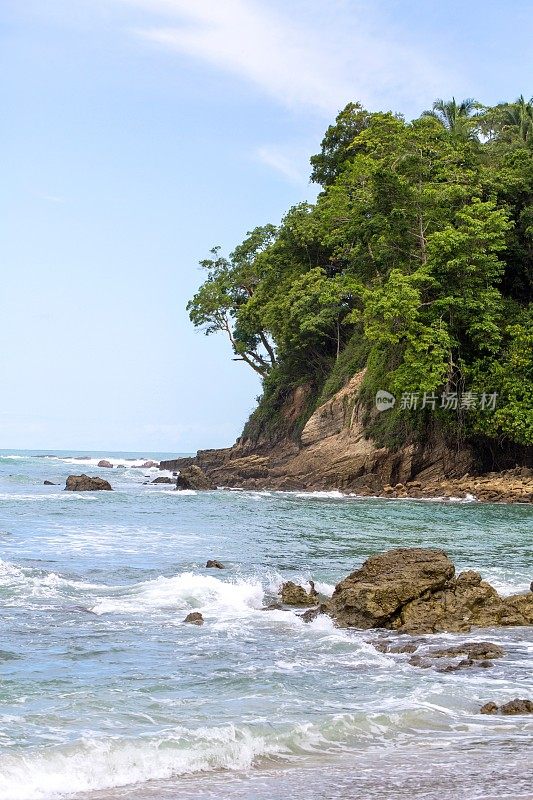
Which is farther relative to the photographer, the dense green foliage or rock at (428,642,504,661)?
the dense green foliage

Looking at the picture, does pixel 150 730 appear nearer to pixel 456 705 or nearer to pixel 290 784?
pixel 290 784

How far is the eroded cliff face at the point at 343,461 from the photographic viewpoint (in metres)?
40.7

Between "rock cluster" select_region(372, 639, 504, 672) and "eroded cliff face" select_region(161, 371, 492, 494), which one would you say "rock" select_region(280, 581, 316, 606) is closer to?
"rock cluster" select_region(372, 639, 504, 672)

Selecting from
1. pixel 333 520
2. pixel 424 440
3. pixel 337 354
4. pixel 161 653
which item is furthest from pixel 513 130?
pixel 161 653

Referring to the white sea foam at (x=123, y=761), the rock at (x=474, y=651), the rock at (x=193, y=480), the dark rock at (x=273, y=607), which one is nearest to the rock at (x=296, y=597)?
the dark rock at (x=273, y=607)

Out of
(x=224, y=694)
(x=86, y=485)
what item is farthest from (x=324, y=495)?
(x=224, y=694)

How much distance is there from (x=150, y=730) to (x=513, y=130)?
5095 centimetres

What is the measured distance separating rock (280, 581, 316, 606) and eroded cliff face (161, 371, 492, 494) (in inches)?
995

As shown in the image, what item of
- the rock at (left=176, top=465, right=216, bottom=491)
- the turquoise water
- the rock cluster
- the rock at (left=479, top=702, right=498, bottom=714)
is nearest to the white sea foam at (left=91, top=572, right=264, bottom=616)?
the turquoise water

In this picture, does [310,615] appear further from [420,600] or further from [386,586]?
[420,600]

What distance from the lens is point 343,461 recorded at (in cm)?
4269

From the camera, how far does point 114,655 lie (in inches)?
409

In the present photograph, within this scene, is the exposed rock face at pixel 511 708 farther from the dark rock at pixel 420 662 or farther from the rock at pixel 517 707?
the dark rock at pixel 420 662

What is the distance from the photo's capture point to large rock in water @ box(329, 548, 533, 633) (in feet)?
40.5
